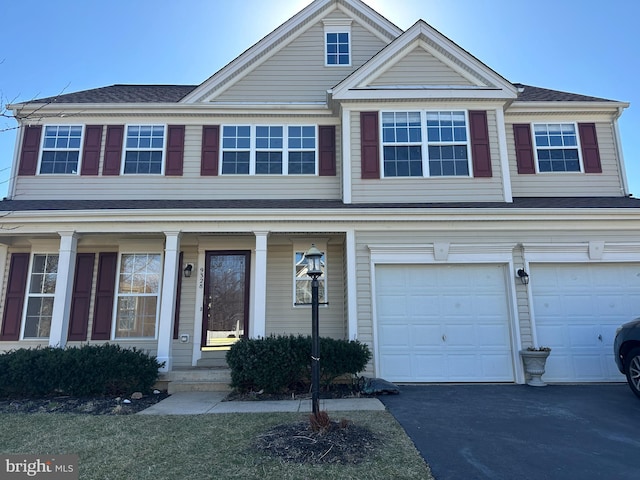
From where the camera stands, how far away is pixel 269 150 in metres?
9.36

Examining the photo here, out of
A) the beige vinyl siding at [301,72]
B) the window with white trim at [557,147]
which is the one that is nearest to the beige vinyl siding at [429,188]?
the window with white trim at [557,147]

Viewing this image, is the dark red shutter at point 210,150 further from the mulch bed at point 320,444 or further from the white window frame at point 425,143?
the mulch bed at point 320,444

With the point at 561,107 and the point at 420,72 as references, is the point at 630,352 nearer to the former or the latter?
the point at 561,107

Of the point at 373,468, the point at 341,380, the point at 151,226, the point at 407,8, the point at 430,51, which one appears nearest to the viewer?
the point at 373,468

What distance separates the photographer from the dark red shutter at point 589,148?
9.29 meters

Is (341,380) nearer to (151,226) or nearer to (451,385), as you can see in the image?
(451,385)

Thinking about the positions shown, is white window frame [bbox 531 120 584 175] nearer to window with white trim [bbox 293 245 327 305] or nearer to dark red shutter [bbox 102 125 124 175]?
window with white trim [bbox 293 245 327 305]

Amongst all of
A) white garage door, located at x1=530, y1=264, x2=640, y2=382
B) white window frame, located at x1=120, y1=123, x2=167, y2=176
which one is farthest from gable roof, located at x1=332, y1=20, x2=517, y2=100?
white window frame, located at x1=120, y1=123, x2=167, y2=176

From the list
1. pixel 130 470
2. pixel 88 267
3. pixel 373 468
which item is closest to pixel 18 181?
pixel 88 267

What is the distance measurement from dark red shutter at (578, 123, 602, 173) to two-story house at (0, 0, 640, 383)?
0.17 feet

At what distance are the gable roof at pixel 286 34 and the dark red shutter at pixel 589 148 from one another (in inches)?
201

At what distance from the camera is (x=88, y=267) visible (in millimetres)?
8805

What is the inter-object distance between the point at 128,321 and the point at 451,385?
270 inches

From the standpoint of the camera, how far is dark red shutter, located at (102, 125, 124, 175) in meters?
9.20
